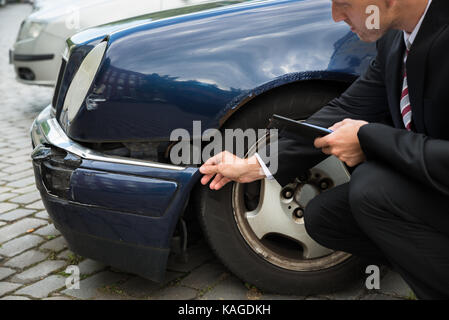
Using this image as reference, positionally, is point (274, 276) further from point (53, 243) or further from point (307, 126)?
point (53, 243)

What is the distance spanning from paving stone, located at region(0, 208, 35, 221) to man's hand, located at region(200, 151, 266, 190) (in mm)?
1860

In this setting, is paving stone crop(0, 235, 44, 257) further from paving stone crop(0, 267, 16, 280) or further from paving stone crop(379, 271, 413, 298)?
paving stone crop(379, 271, 413, 298)

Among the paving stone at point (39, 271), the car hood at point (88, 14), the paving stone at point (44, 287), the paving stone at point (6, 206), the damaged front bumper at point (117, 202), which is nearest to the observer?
the damaged front bumper at point (117, 202)


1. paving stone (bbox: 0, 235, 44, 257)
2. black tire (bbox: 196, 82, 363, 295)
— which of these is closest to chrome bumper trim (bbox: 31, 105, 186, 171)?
black tire (bbox: 196, 82, 363, 295)

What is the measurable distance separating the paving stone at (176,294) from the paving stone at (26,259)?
782 mm

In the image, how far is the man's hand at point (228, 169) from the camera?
2256 mm

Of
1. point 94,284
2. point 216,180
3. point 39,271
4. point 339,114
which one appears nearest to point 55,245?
point 39,271

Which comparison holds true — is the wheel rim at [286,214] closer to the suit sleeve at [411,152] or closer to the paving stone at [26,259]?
the suit sleeve at [411,152]

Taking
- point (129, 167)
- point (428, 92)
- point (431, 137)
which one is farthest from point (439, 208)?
point (129, 167)

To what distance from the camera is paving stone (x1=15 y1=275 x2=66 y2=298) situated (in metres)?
2.76

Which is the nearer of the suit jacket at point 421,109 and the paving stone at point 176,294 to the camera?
the suit jacket at point 421,109

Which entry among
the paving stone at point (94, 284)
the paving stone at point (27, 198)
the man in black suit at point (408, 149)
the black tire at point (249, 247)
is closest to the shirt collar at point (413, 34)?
the man in black suit at point (408, 149)

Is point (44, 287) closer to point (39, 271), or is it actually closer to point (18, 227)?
point (39, 271)

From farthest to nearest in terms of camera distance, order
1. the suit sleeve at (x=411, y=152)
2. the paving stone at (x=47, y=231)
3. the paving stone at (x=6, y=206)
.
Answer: the paving stone at (x=6, y=206)
the paving stone at (x=47, y=231)
the suit sleeve at (x=411, y=152)
